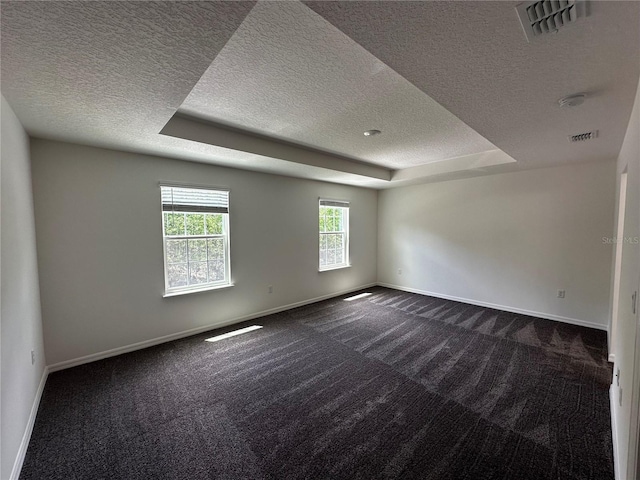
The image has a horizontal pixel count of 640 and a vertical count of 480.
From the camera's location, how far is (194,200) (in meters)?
3.58

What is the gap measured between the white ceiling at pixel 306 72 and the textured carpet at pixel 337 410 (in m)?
2.36

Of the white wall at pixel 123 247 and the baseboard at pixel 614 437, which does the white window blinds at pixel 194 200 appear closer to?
the white wall at pixel 123 247

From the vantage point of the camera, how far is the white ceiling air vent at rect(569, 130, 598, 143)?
252 centimetres

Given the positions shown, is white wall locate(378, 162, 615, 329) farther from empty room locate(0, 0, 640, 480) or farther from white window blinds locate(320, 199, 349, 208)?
white window blinds locate(320, 199, 349, 208)

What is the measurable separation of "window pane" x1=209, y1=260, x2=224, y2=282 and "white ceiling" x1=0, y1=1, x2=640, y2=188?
5.19ft

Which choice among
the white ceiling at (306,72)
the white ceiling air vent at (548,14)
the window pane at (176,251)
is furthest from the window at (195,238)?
the white ceiling air vent at (548,14)

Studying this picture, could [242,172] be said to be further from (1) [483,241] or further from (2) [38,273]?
(1) [483,241]

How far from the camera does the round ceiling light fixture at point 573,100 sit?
1.81 meters

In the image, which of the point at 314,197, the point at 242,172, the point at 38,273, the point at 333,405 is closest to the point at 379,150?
the point at 314,197

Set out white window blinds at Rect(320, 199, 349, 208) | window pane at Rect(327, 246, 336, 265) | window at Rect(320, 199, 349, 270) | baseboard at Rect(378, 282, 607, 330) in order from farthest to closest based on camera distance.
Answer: window pane at Rect(327, 246, 336, 265) < window at Rect(320, 199, 349, 270) < white window blinds at Rect(320, 199, 349, 208) < baseboard at Rect(378, 282, 607, 330)

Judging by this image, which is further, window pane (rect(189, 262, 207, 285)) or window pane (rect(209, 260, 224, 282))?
window pane (rect(209, 260, 224, 282))

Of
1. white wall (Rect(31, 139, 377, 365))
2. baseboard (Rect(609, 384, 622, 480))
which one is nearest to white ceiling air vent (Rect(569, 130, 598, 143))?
baseboard (Rect(609, 384, 622, 480))

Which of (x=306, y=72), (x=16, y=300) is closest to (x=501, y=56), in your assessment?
(x=306, y=72)

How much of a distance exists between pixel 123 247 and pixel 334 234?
365 centimetres
